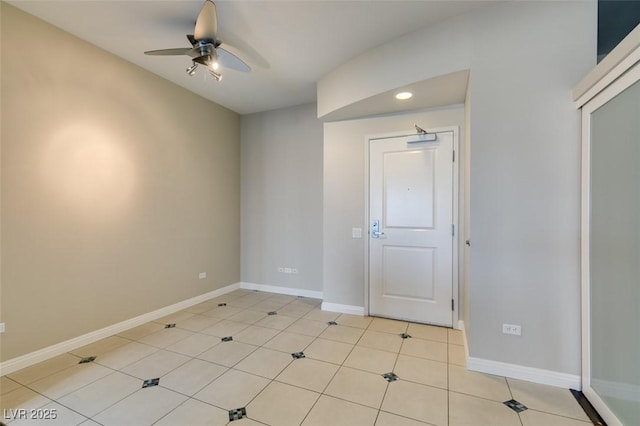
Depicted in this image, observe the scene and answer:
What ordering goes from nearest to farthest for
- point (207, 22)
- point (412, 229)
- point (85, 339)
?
1. point (207, 22)
2. point (85, 339)
3. point (412, 229)

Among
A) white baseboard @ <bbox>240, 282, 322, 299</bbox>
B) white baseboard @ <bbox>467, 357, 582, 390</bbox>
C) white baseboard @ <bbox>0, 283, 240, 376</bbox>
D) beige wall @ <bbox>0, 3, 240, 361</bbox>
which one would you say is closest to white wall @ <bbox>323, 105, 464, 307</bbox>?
white baseboard @ <bbox>240, 282, 322, 299</bbox>

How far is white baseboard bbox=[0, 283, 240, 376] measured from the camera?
239 centimetres

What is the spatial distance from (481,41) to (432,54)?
14.9 inches

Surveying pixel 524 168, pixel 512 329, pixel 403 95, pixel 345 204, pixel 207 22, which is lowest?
pixel 512 329

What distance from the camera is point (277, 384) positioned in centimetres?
222

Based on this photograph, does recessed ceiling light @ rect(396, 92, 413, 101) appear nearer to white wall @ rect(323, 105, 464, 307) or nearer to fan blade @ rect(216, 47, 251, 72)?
white wall @ rect(323, 105, 464, 307)

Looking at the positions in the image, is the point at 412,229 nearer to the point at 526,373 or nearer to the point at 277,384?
the point at 526,373

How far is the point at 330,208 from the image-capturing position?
3867mm

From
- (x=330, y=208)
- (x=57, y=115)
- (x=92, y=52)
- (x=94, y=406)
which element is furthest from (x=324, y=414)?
(x=92, y=52)

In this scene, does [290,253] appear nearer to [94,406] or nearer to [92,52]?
[94,406]

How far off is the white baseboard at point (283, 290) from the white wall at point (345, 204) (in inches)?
24.5

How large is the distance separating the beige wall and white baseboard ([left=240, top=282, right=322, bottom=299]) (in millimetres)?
808

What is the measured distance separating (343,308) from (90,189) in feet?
10.4

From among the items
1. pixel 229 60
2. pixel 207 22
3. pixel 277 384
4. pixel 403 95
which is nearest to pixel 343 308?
pixel 277 384
